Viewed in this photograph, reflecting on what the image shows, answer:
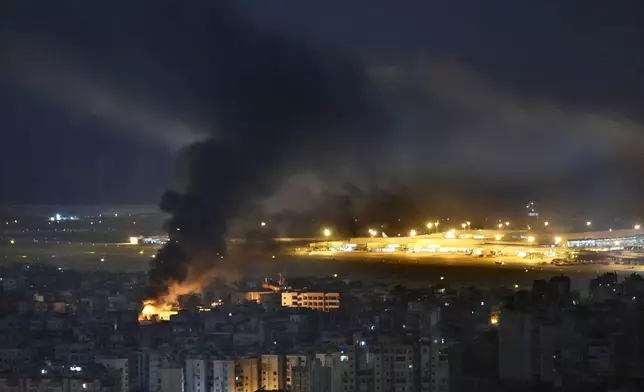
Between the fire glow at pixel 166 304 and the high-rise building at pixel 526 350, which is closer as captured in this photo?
the high-rise building at pixel 526 350

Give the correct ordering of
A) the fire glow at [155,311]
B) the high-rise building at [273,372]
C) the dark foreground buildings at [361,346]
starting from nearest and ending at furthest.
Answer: the dark foreground buildings at [361,346] < the high-rise building at [273,372] < the fire glow at [155,311]

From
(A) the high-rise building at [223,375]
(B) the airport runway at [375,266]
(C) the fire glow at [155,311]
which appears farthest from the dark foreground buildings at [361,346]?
(B) the airport runway at [375,266]

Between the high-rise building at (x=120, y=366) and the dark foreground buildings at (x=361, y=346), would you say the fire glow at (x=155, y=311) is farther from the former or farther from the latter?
the high-rise building at (x=120, y=366)

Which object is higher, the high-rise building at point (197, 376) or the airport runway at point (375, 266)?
the airport runway at point (375, 266)

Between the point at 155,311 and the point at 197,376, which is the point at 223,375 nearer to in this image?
the point at 197,376

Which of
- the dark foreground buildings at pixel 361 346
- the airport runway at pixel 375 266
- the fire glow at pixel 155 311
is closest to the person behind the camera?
the dark foreground buildings at pixel 361 346

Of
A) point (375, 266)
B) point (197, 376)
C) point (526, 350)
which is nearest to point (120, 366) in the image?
point (197, 376)

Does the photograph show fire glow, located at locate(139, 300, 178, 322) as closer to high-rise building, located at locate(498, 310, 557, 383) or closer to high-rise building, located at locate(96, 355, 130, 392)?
high-rise building, located at locate(96, 355, 130, 392)

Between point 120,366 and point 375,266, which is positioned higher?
point 375,266

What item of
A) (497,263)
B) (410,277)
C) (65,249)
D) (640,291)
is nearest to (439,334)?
(640,291)

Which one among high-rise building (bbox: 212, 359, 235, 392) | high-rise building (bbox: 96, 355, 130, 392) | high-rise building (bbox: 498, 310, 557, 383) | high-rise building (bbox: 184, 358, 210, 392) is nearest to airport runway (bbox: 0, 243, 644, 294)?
high-rise building (bbox: 498, 310, 557, 383)

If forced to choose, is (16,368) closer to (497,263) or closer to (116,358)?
(116,358)

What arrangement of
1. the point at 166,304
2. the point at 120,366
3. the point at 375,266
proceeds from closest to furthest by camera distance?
the point at 120,366 < the point at 166,304 < the point at 375,266

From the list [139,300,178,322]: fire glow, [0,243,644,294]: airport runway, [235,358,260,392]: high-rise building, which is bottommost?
[235,358,260,392]: high-rise building
